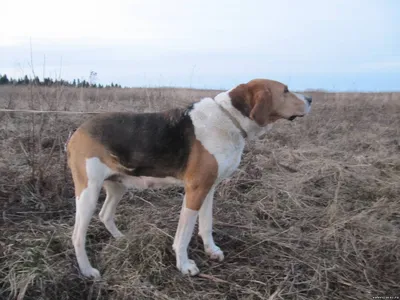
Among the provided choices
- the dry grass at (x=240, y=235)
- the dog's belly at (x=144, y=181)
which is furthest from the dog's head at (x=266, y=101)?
the dry grass at (x=240, y=235)

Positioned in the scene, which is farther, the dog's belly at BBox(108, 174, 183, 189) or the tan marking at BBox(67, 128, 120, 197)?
the dog's belly at BBox(108, 174, 183, 189)

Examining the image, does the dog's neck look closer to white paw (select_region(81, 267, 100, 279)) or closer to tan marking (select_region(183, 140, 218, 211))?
tan marking (select_region(183, 140, 218, 211))

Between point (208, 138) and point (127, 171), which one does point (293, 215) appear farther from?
point (127, 171)

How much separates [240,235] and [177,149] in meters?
1.22

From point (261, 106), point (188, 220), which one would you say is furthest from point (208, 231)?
point (261, 106)

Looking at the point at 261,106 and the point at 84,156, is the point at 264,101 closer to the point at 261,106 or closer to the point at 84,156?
the point at 261,106

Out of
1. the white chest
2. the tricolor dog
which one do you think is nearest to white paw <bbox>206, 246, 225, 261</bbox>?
the tricolor dog

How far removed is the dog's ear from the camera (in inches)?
140

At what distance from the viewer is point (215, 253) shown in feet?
12.2

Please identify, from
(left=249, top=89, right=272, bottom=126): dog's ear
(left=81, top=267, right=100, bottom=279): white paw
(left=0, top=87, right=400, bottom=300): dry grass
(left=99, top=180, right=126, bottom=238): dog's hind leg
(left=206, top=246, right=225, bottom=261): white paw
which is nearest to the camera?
(left=0, top=87, right=400, bottom=300): dry grass

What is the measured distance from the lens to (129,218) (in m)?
4.54

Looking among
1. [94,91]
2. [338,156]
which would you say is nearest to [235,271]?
[338,156]

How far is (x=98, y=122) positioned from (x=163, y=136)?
617mm

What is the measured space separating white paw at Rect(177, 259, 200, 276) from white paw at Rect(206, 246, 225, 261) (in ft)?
0.84
